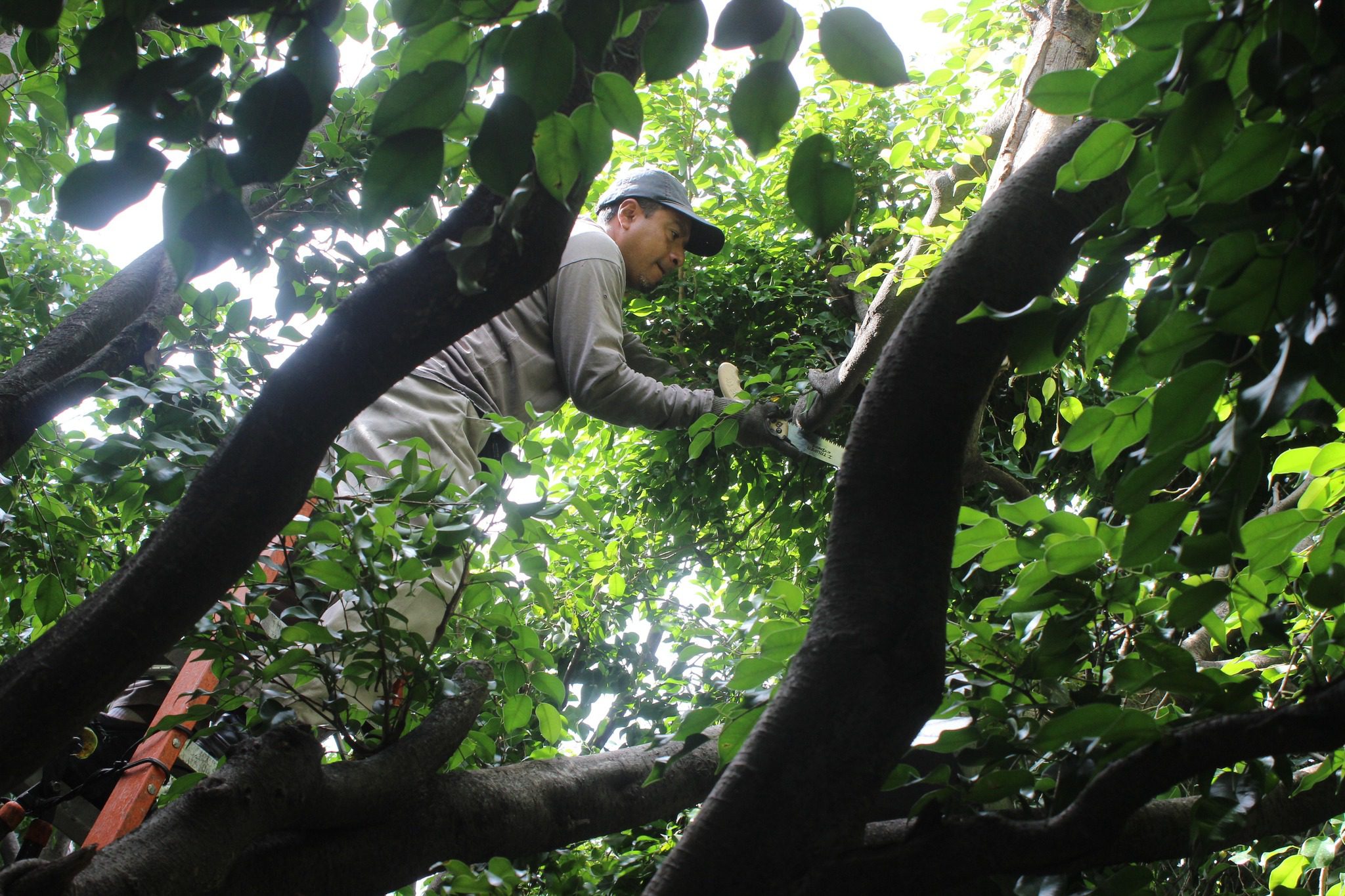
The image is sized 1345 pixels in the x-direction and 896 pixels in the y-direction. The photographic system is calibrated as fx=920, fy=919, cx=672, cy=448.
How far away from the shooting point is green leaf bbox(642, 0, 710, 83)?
0.64 meters

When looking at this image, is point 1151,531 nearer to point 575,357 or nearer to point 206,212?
point 206,212

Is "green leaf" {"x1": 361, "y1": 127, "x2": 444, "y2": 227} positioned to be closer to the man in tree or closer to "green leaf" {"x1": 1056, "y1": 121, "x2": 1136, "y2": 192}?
"green leaf" {"x1": 1056, "y1": 121, "x2": 1136, "y2": 192}

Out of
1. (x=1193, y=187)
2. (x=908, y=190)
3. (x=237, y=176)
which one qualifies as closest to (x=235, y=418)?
(x=237, y=176)

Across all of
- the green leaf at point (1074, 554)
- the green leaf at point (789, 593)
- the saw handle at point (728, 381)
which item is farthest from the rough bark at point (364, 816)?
the saw handle at point (728, 381)

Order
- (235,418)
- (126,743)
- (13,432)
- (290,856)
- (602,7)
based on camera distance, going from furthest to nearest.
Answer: (126,743) < (13,432) < (235,418) < (290,856) < (602,7)

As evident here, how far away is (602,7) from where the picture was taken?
0.59m

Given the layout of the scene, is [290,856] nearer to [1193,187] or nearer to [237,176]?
[237,176]

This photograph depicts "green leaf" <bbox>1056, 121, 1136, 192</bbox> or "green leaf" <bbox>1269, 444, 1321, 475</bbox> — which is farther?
"green leaf" <bbox>1269, 444, 1321, 475</bbox>

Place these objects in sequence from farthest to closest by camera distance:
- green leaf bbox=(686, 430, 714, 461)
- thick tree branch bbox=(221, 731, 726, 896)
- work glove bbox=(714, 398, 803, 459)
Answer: work glove bbox=(714, 398, 803, 459)
green leaf bbox=(686, 430, 714, 461)
thick tree branch bbox=(221, 731, 726, 896)

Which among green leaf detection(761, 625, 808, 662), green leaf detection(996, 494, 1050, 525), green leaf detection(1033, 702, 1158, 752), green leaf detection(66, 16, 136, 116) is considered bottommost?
green leaf detection(1033, 702, 1158, 752)

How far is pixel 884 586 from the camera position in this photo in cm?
85

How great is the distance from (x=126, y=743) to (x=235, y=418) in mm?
1228

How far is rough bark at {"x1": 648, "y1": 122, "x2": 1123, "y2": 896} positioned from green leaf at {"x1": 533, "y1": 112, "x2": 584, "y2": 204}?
39cm

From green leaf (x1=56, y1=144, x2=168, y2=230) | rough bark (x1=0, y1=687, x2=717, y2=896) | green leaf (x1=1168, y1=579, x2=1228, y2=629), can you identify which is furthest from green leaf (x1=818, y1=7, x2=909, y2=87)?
rough bark (x1=0, y1=687, x2=717, y2=896)
